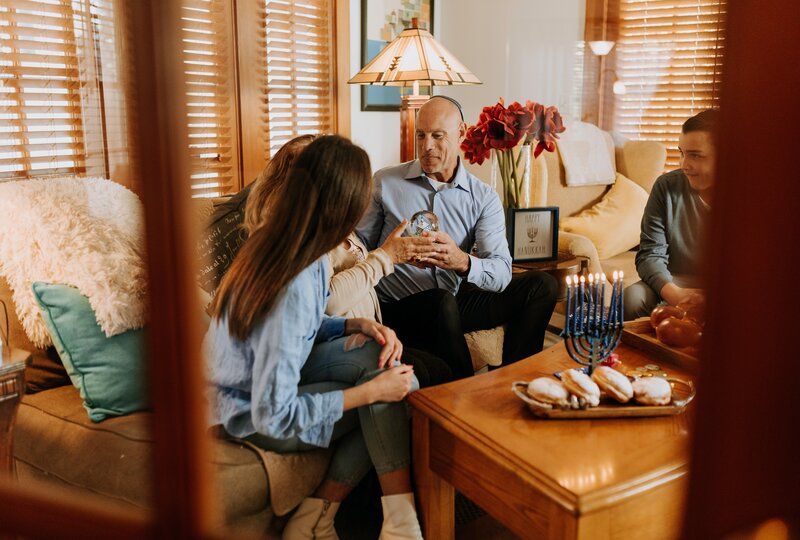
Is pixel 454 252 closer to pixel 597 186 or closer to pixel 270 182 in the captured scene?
pixel 270 182

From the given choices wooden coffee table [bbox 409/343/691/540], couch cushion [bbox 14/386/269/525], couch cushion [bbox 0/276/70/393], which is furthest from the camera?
couch cushion [bbox 0/276/70/393]

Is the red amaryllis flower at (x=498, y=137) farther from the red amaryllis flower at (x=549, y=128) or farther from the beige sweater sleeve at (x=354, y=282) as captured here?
the beige sweater sleeve at (x=354, y=282)

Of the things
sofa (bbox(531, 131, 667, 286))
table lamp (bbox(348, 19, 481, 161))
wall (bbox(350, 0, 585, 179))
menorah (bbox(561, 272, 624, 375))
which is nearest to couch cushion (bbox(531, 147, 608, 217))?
sofa (bbox(531, 131, 667, 286))

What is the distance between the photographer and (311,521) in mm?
1253

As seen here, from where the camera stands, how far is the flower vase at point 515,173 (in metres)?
2.27

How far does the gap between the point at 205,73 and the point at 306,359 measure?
100cm

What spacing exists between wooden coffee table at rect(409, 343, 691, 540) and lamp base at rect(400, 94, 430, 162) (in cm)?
141

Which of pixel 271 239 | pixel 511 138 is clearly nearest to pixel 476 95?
pixel 511 138

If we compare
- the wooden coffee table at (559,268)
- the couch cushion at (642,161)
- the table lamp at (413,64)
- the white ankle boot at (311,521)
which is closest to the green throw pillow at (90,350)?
the white ankle boot at (311,521)

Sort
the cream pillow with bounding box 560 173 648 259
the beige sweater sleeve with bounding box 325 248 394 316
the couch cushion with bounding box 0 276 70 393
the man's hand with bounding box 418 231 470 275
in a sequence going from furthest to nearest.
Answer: the cream pillow with bounding box 560 173 648 259 < the man's hand with bounding box 418 231 470 275 < the beige sweater sleeve with bounding box 325 248 394 316 < the couch cushion with bounding box 0 276 70 393

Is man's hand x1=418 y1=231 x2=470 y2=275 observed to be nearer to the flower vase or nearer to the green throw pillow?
the flower vase

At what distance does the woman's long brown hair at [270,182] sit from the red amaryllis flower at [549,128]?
39.8 inches

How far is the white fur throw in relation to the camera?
122cm

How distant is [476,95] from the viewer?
3.39 m
